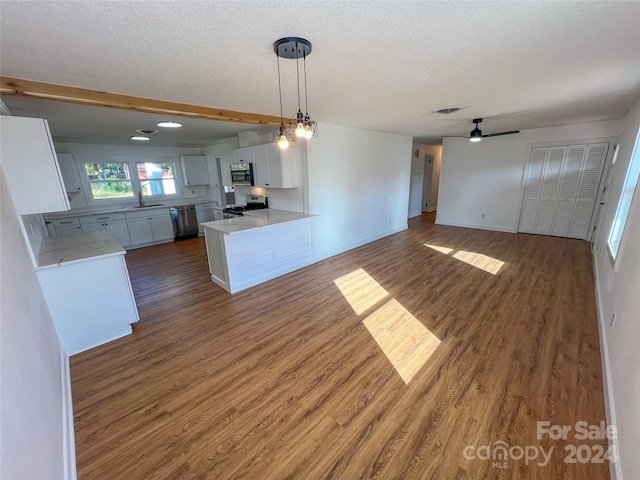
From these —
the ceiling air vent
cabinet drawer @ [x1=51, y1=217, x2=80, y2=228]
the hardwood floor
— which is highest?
the ceiling air vent

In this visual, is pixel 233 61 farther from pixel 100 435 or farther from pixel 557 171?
pixel 557 171

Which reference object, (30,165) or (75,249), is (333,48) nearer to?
(30,165)

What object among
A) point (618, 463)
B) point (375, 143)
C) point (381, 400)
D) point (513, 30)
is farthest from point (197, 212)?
point (618, 463)

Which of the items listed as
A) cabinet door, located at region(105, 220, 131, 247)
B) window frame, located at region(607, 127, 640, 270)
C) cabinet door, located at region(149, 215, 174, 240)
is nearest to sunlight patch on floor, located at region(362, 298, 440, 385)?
window frame, located at region(607, 127, 640, 270)

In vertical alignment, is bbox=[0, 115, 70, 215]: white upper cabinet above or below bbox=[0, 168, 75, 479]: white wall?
above

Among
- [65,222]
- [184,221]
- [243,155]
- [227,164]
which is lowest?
[184,221]

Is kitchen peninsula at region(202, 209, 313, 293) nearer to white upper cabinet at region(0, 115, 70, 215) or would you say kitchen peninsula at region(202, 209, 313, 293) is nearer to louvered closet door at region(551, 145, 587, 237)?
white upper cabinet at region(0, 115, 70, 215)

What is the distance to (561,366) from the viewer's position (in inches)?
82.6

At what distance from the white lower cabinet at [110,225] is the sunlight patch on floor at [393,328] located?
4.98 meters

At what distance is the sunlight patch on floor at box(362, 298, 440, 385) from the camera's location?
2.20 m

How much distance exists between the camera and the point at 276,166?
425cm

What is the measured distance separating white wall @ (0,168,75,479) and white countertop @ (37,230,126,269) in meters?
0.41

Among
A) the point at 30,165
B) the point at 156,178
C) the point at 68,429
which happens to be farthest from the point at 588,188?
the point at 156,178

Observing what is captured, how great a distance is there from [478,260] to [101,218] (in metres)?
7.42
